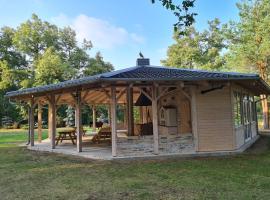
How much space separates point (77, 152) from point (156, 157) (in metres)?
3.01

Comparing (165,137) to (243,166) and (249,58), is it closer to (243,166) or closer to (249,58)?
(243,166)

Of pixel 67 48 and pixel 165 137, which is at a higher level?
pixel 67 48

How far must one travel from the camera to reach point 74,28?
A: 4000 cm

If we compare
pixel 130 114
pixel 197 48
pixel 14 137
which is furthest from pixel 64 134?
pixel 197 48

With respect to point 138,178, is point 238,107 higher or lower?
higher

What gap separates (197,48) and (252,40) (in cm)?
Result: 1390

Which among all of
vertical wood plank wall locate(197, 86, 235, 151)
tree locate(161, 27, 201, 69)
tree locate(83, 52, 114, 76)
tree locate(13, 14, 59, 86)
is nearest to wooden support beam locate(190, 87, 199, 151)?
vertical wood plank wall locate(197, 86, 235, 151)

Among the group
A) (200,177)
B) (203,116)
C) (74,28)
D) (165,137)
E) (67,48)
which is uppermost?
(74,28)

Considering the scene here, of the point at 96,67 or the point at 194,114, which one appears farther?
the point at 96,67

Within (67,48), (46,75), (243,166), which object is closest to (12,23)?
(67,48)

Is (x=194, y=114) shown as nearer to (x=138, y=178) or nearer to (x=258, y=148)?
(x=258, y=148)

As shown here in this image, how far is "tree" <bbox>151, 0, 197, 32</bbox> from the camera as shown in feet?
15.1

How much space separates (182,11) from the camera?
4859 millimetres

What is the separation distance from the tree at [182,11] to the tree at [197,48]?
104ft
